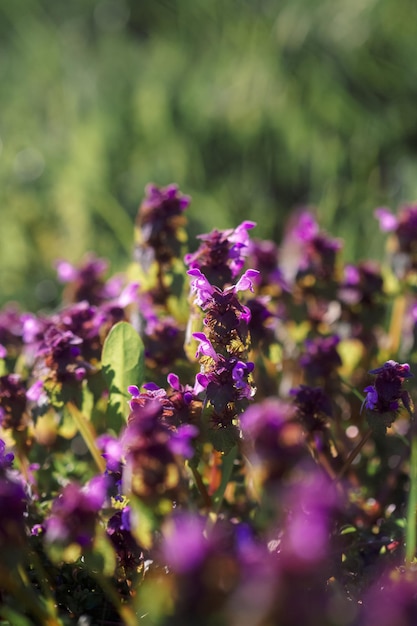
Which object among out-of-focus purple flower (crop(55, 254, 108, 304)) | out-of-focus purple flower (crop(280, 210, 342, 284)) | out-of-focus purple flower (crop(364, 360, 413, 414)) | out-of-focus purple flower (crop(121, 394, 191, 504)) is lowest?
out-of-focus purple flower (crop(121, 394, 191, 504))

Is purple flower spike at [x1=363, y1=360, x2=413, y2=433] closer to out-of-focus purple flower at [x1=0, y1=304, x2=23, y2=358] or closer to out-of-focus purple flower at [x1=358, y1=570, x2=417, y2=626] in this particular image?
out-of-focus purple flower at [x1=358, y1=570, x2=417, y2=626]

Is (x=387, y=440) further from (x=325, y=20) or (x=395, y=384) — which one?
(x=325, y=20)

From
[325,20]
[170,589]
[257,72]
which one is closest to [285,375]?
[170,589]

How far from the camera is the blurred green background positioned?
259cm

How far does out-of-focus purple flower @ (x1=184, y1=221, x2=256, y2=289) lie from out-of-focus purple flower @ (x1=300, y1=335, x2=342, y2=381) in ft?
0.94

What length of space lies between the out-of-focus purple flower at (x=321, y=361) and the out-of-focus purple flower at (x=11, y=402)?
1.78ft

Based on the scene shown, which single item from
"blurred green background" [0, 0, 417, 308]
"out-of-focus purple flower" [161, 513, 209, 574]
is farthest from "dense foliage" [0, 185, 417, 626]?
"blurred green background" [0, 0, 417, 308]

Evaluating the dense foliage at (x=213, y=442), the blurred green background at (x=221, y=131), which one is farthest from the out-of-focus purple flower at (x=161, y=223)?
the blurred green background at (x=221, y=131)

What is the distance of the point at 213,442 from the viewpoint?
1.05m

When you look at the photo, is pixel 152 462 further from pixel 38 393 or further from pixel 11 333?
pixel 11 333

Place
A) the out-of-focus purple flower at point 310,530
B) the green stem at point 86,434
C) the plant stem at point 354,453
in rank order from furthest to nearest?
the green stem at point 86,434 < the plant stem at point 354,453 < the out-of-focus purple flower at point 310,530

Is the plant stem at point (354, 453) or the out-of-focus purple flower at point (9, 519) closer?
the out-of-focus purple flower at point (9, 519)

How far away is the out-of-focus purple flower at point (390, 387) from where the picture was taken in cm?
105

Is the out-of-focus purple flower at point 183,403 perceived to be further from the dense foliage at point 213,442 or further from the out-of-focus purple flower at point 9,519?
the out-of-focus purple flower at point 9,519
